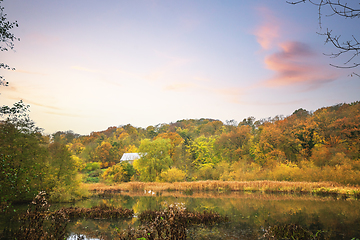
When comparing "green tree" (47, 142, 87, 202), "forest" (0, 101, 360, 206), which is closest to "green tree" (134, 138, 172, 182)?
"forest" (0, 101, 360, 206)

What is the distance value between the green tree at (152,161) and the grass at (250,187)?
6464 mm

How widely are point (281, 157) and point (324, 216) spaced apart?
28820 mm

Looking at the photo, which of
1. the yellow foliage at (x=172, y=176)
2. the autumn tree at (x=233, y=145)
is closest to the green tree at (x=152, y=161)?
the yellow foliage at (x=172, y=176)

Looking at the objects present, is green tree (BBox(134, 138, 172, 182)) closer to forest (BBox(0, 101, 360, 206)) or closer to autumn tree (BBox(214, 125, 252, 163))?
forest (BBox(0, 101, 360, 206))

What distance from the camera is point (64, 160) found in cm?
2850

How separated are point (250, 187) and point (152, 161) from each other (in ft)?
70.7

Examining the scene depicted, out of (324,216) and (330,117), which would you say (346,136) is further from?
(324,216)

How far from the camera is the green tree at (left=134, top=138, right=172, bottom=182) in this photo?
48125 millimetres

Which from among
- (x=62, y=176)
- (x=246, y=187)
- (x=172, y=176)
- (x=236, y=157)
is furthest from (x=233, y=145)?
(x=62, y=176)

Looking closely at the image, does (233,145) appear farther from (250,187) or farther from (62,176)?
(62,176)

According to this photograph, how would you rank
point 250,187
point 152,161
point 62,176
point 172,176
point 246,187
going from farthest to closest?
point 152,161, point 172,176, point 246,187, point 250,187, point 62,176

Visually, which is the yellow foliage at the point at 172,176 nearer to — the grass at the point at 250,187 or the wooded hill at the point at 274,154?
the wooded hill at the point at 274,154

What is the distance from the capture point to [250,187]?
34.9m

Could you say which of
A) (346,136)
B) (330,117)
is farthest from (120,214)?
(330,117)
